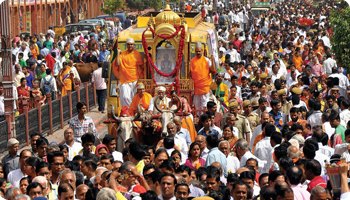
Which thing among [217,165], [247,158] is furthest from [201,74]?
[217,165]

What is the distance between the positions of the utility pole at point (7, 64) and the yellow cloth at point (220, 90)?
4.37 metres

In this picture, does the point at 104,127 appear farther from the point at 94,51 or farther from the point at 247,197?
the point at 247,197

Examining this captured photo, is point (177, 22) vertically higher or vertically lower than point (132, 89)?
higher

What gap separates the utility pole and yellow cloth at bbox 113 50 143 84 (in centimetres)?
244

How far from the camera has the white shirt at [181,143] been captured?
12913mm

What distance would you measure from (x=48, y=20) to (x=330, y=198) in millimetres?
42565

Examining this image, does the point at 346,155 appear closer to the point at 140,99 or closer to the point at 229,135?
the point at 229,135

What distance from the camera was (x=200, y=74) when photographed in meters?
16.5

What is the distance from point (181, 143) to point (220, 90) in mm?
4264

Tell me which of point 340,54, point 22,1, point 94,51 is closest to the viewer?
point 340,54

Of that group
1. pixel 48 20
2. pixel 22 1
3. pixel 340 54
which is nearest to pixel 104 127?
pixel 340 54

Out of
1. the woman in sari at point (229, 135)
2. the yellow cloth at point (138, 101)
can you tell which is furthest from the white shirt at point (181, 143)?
the yellow cloth at point (138, 101)

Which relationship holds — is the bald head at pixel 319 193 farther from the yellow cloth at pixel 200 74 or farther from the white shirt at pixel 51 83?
the white shirt at pixel 51 83

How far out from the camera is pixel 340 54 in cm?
2109
